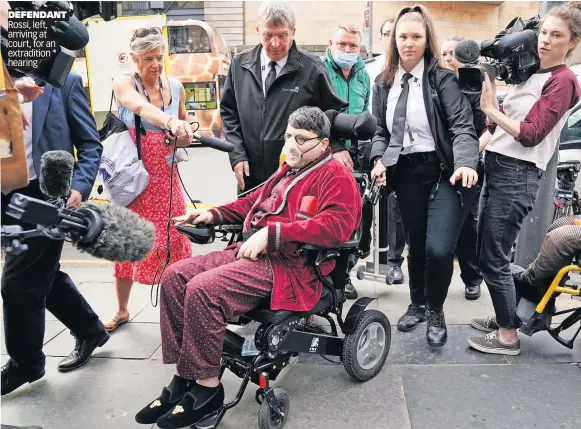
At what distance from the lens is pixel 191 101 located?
15.7 meters

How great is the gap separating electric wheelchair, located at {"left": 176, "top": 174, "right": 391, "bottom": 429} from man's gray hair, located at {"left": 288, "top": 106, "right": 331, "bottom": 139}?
55 centimetres

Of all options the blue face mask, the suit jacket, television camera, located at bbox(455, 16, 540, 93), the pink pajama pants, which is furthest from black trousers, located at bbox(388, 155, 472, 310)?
the suit jacket

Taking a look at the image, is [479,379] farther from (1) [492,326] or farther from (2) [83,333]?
(2) [83,333]

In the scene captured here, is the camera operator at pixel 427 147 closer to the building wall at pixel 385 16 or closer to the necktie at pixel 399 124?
the necktie at pixel 399 124

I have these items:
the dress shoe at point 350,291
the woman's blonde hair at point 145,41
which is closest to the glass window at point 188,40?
the dress shoe at point 350,291

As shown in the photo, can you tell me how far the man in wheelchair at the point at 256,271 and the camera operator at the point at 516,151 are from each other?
96cm

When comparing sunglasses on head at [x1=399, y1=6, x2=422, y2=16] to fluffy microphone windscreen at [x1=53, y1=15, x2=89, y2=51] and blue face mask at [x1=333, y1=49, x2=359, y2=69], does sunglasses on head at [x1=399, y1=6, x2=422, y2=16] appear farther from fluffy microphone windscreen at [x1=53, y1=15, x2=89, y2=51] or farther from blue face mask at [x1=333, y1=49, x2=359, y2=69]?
fluffy microphone windscreen at [x1=53, y1=15, x2=89, y2=51]

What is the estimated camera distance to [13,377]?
290cm

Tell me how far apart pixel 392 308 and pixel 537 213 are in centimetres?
146

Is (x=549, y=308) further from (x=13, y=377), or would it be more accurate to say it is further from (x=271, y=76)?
(x=13, y=377)

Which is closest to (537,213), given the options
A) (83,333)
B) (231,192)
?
(83,333)

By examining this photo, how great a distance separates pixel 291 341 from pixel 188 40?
14.5 metres

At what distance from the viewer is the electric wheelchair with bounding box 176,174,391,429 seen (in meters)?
2.54

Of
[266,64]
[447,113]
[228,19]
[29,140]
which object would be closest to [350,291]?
[447,113]
